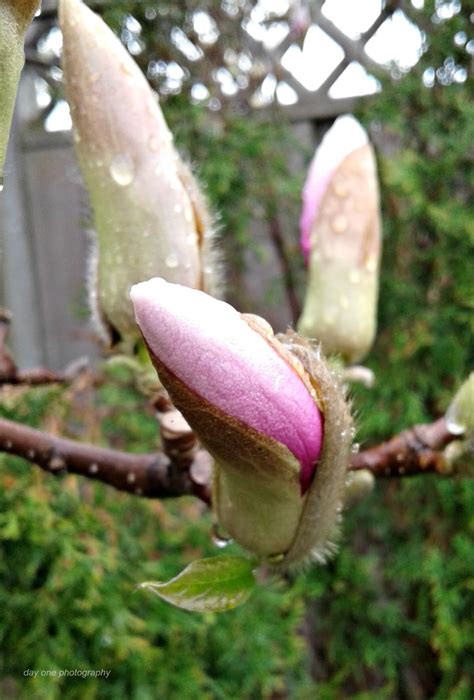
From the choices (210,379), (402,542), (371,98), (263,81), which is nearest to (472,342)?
(402,542)

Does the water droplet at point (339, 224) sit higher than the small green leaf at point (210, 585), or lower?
higher

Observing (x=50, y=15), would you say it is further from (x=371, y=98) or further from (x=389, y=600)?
(x=389, y=600)

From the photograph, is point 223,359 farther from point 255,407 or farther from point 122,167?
point 122,167

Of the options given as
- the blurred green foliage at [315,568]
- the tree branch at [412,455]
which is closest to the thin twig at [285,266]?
the blurred green foliage at [315,568]

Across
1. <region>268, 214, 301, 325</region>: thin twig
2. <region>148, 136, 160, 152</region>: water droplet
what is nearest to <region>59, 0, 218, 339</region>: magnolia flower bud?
<region>148, 136, 160, 152</region>: water droplet

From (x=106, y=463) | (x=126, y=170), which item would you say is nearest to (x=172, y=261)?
(x=126, y=170)

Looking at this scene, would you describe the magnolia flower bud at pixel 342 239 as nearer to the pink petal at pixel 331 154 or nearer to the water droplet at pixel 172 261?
the pink petal at pixel 331 154
